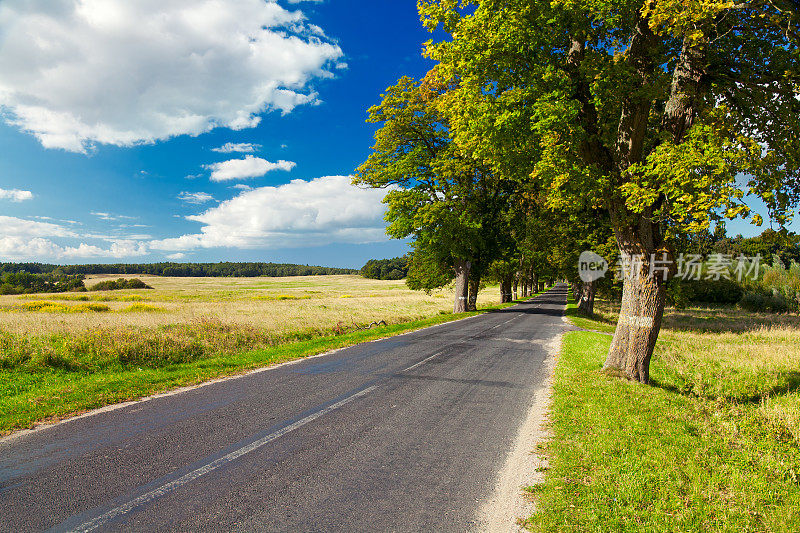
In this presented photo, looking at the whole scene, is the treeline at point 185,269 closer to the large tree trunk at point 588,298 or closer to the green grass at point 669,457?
the large tree trunk at point 588,298

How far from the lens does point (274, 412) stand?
6.92 meters

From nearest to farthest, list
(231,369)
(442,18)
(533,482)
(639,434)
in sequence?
(533,482) < (639,434) < (231,369) < (442,18)

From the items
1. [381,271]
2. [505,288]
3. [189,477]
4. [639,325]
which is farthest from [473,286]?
[381,271]

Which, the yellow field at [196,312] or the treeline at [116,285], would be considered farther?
the treeline at [116,285]

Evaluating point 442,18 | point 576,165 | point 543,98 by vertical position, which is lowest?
point 576,165

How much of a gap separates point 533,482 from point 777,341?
23.3 m

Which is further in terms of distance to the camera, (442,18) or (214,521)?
(442,18)

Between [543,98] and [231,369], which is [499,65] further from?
[231,369]

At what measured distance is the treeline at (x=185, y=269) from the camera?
123 metres

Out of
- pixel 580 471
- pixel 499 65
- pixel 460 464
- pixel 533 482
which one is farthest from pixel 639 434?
pixel 499 65

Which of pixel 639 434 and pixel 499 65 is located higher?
pixel 499 65

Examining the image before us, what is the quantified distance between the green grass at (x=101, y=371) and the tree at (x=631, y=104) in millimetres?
9539

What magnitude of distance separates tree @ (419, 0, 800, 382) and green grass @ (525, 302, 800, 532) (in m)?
2.10

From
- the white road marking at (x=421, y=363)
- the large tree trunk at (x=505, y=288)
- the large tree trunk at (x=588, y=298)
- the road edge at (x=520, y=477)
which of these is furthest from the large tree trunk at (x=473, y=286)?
the road edge at (x=520, y=477)
